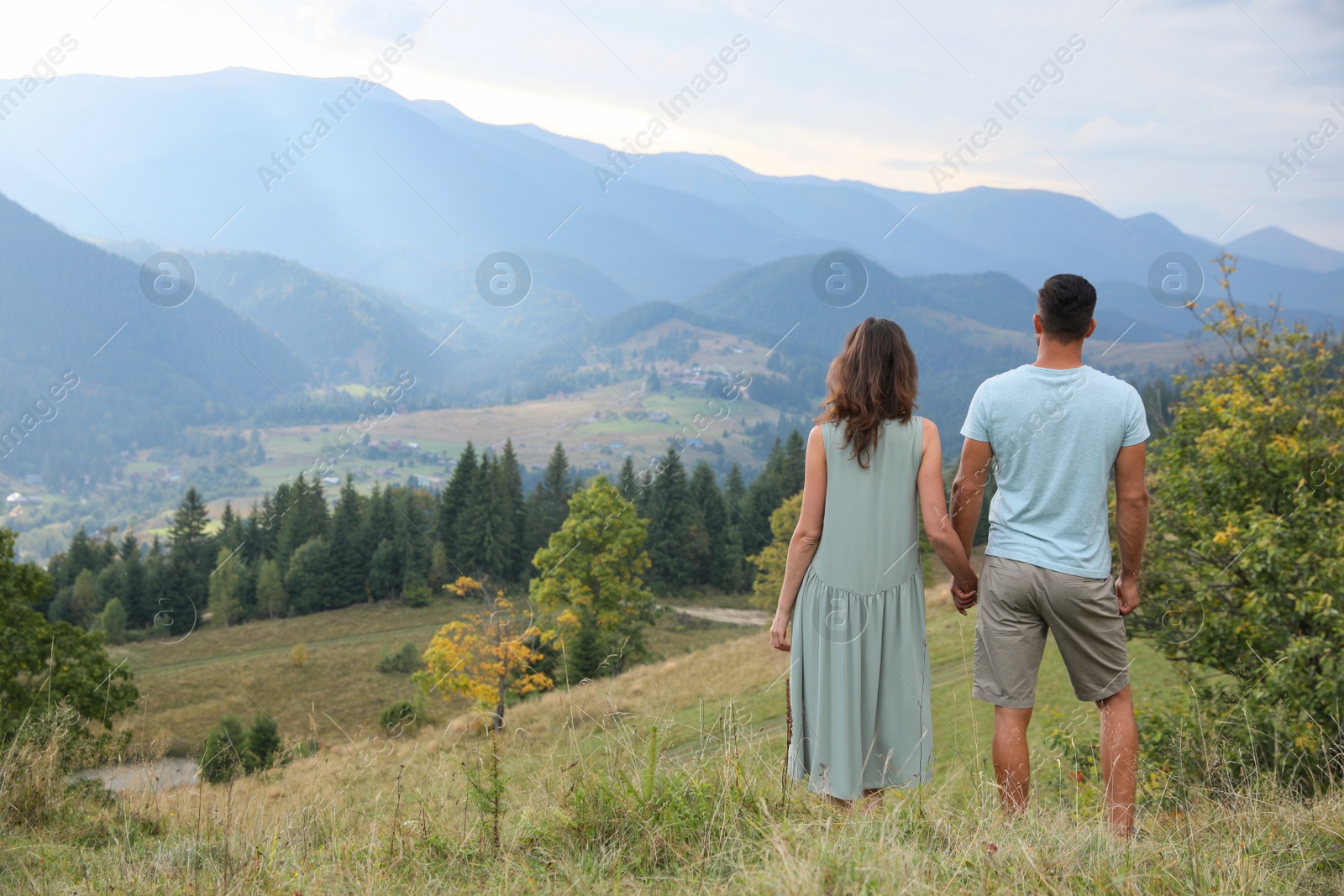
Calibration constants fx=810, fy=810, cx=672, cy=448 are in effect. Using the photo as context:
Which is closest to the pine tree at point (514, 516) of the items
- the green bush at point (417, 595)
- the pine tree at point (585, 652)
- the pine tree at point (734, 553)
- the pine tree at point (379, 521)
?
the green bush at point (417, 595)

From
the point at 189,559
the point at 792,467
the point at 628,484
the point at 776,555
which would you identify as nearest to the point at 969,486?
the point at 776,555

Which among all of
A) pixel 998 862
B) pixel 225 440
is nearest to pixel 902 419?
pixel 998 862

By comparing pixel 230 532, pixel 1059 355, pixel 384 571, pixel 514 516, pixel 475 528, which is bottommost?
pixel 384 571

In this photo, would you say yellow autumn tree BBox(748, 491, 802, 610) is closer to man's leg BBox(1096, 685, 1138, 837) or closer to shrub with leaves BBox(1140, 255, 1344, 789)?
shrub with leaves BBox(1140, 255, 1344, 789)

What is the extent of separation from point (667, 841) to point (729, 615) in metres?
56.6

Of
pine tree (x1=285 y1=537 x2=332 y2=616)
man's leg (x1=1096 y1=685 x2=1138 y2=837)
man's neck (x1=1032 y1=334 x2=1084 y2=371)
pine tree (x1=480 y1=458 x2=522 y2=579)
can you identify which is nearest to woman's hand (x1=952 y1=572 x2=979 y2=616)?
man's leg (x1=1096 y1=685 x2=1138 y2=837)

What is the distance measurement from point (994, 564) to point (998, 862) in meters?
1.16

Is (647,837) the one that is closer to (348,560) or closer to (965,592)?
(965,592)

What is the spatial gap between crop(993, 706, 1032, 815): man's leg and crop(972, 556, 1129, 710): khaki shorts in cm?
6

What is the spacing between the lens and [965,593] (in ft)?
12.0

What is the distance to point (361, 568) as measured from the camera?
64.8m

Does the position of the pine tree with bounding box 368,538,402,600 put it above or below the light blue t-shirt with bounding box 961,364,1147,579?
below

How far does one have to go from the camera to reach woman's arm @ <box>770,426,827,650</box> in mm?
3375

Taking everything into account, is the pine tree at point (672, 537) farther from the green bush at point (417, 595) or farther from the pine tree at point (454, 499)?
the green bush at point (417, 595)
